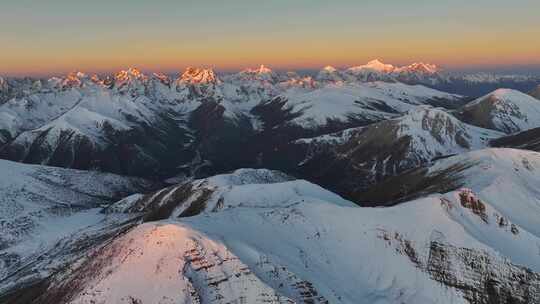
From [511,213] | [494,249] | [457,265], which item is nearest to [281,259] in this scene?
[457,265]

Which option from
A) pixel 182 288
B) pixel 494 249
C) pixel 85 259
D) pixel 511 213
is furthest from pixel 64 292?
pixel 511 213

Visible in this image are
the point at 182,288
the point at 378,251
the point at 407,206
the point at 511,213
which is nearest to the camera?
the point at 182,288

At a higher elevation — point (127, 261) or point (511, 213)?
point (127, 261)

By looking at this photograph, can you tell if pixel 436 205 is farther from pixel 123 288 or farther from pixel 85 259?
pixel 85 259

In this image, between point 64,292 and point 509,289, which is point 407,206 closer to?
point 509,289

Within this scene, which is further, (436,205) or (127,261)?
(436,205)

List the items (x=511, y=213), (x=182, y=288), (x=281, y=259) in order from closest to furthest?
(x=182, y=288) < (x=281, y=259) < (x=511, y=213)
